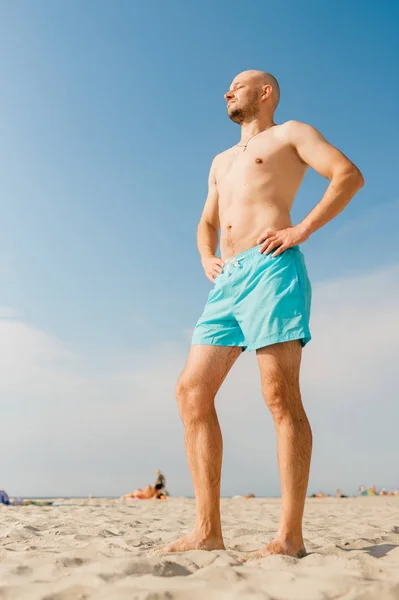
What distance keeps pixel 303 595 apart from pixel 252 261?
5.77 ft

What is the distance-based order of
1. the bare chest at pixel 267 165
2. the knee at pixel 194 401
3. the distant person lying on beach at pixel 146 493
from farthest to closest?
the distant person lying on beach at pixel 146 493 < the bare chest at pixel 267 165 < the knee at pixel 194 401

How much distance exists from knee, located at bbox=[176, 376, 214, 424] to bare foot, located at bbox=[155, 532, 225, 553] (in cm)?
58

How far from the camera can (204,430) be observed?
3.14 m

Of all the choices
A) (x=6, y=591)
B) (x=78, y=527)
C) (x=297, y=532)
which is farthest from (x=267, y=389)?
(x=78, y=527)

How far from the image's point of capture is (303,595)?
6.47 feet

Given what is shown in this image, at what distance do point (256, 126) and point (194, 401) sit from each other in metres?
1.72

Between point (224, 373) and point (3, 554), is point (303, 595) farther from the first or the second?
point (3, 554)

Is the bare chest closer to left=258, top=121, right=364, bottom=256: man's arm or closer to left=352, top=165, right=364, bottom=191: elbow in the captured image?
left=258, top=121, right=364, bottom=256: man's arm

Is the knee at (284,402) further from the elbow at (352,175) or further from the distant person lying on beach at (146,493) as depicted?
the distant person lying on beach at (146,493)

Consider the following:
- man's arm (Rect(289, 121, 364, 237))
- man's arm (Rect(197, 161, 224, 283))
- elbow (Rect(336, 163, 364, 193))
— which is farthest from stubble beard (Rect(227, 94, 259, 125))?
elbow (Rect(336, 163, 364, 193))

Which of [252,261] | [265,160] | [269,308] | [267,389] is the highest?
[265,160]

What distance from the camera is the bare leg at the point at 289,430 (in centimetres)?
291

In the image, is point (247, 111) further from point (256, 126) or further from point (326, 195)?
point (326, 195)

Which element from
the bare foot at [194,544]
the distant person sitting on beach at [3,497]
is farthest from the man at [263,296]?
the distant person sitting on beach at [3,497]
